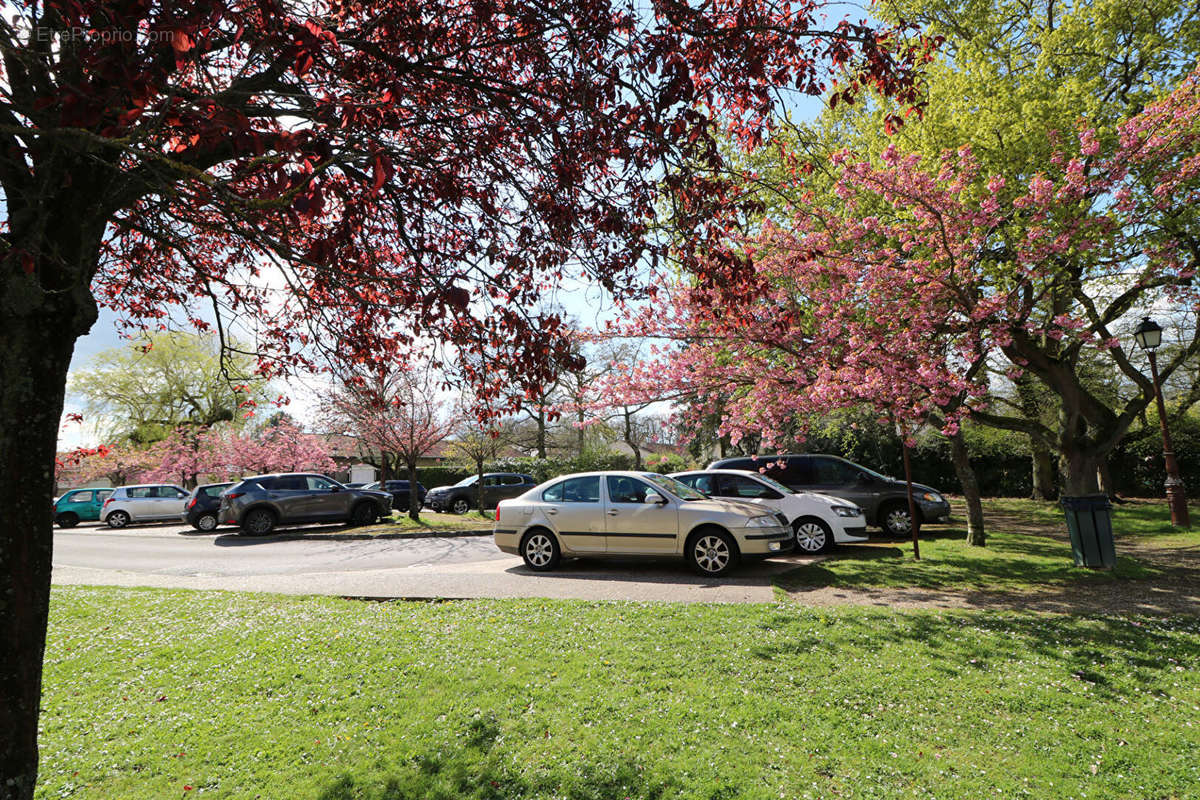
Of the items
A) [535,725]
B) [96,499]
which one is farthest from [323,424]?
[535,725]

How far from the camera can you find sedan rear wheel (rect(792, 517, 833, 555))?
37.1 ft

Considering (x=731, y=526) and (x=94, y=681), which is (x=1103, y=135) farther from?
(x=94, y=681)

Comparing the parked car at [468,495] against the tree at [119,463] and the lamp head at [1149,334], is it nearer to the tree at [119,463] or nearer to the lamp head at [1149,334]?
the lamp head at [1149,334]

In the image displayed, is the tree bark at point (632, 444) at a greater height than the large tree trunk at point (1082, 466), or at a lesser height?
greater

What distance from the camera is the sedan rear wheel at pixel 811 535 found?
37.1 feet

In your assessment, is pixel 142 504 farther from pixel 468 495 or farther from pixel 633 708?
pixel 633 708

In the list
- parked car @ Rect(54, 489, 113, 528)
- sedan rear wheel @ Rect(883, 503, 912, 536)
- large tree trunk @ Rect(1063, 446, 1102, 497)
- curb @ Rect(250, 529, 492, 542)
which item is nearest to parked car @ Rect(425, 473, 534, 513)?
curb @ Rect(250, 529, 492, 542)

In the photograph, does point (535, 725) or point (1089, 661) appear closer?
point (535, 725)

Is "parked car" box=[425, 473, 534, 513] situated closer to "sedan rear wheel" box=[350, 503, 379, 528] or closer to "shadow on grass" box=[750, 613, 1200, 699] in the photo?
"sedan rear wheel" box=[350, 503, 379, 528]

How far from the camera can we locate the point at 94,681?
4977mm

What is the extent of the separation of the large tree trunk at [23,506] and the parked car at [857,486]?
38.7 ft

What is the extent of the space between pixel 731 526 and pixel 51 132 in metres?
8.35

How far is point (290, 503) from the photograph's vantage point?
57.8ft

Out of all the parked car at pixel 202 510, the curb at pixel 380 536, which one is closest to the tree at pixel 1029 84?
the curb at pixel 380 536
